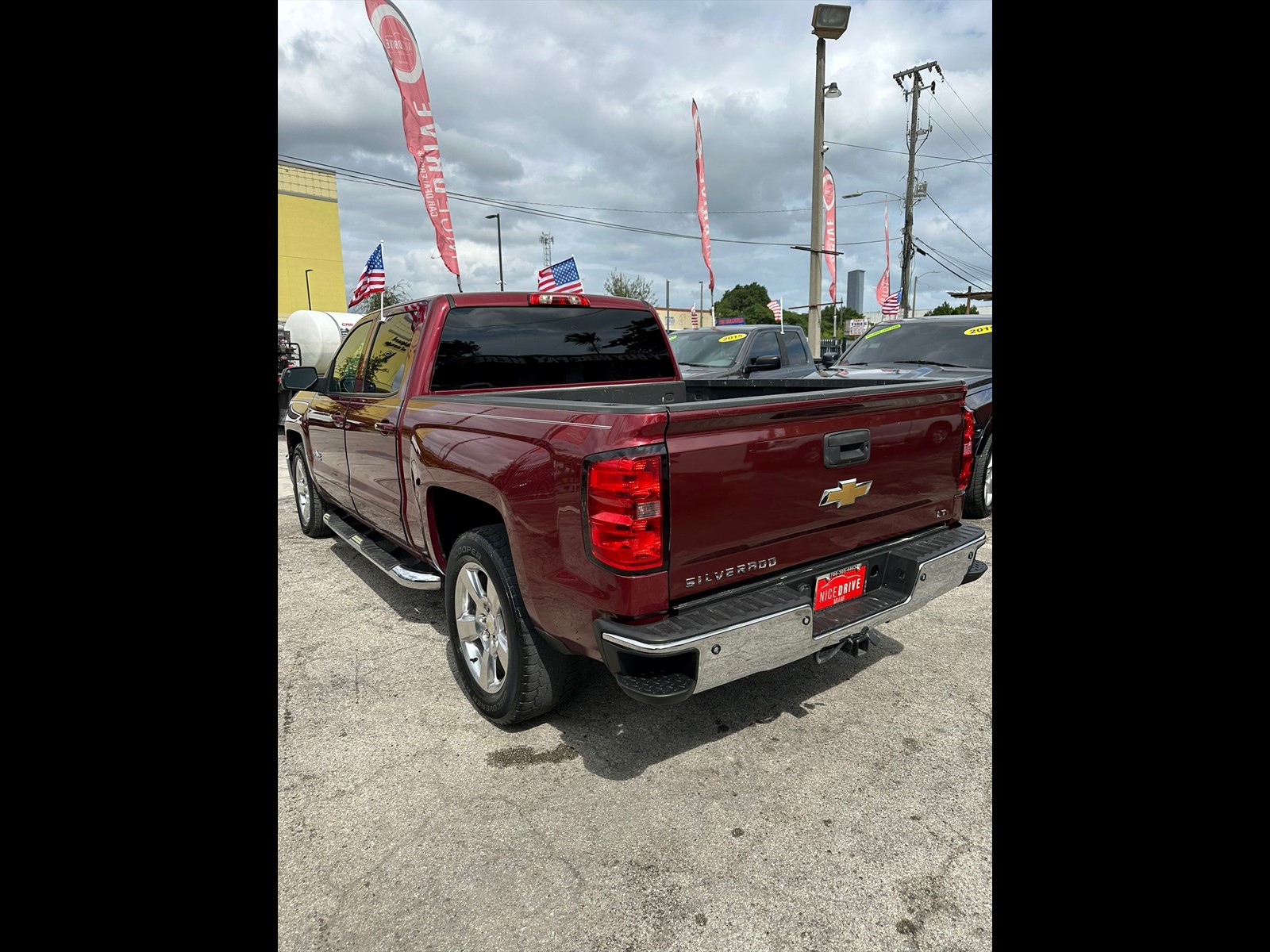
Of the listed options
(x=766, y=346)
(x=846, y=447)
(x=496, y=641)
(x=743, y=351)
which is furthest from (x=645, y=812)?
(x=766, y=346)

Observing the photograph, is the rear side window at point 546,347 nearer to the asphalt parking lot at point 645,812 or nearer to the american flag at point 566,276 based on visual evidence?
the asphalt parking lot at point 645,812

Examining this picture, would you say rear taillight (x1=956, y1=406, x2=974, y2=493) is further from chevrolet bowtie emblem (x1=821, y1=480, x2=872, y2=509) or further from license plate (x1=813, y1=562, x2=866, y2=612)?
license plate (x1=813, y1=562, x2=866, y2=612)

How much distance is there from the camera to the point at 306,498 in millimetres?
6586

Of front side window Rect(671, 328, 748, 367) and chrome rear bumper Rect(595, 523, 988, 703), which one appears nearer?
chrome rear bumper Rect(595, 523, 988, 703)

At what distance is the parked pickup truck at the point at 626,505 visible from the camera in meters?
2.36

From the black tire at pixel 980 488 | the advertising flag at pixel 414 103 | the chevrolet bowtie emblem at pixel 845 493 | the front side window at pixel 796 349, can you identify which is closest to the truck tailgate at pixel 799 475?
the chevrolet bowtie emblem at pixel 845 493

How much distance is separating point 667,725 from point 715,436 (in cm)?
148

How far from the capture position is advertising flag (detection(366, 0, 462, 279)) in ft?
45.9

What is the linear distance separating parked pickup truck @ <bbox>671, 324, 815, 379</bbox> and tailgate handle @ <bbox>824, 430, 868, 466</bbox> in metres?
6.23

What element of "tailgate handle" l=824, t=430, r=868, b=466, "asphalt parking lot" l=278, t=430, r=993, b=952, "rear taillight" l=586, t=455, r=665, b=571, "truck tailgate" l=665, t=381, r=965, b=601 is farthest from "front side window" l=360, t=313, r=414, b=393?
"tailgate handle" l=824, t=430, r=868, b=466

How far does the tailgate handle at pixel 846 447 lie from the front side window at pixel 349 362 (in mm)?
3336
